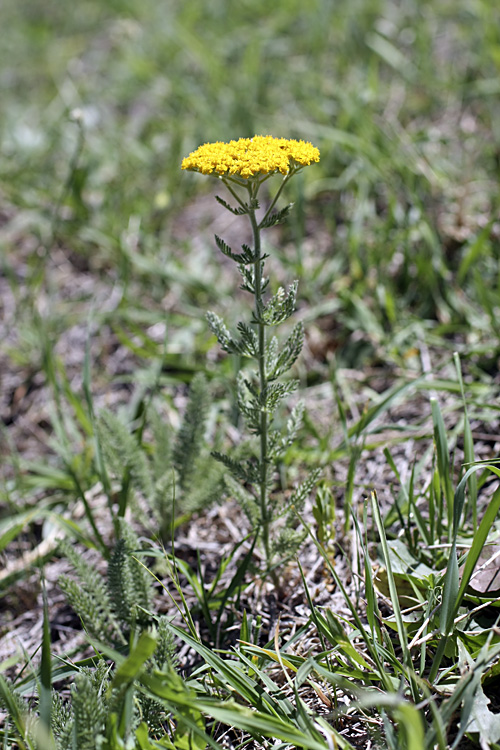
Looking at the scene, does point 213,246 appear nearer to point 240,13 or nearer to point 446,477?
point 446,477

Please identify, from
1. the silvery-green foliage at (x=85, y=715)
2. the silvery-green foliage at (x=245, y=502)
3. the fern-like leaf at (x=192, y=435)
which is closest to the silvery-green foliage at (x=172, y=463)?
the fern-like leaf at (x=192, y=435)

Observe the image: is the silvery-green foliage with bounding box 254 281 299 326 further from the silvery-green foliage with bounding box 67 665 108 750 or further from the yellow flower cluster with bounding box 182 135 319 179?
the silvery-green foliage with bounding box 67 665 108 750

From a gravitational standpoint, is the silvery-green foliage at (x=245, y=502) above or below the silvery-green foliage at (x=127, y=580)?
above

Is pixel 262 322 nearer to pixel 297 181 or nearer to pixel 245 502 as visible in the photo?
pixel 245 502

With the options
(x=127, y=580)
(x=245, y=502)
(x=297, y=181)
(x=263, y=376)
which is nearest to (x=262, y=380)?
(x=263, y=376)

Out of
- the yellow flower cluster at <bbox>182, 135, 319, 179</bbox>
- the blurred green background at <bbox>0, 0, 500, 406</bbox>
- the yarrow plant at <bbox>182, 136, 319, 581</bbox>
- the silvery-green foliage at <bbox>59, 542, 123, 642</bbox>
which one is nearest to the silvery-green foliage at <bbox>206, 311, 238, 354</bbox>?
the yarrow plant at <bbox>182, 136, 319, 581</bbox>

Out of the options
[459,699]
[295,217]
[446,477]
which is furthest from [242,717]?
[295,217]

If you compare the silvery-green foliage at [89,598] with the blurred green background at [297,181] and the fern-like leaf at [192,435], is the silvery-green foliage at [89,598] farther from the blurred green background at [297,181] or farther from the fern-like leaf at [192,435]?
the blurred green background at [297,181]
